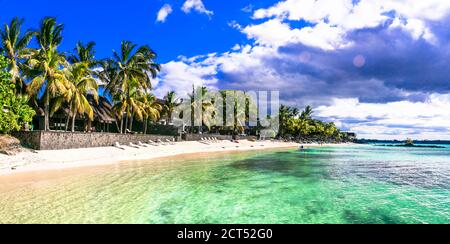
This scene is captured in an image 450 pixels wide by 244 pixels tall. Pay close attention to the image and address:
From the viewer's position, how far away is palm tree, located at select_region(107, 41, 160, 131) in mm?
33653

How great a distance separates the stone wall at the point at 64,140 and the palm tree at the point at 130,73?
21.3ft

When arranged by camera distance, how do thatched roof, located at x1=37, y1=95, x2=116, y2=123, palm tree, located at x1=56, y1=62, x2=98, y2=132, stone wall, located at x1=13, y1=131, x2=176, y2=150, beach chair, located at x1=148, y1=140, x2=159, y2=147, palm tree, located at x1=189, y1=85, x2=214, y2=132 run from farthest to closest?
palm tree, located at x1=189, y1=85, x2=214, y2=132 → thatched roof, located at x1=37, y1=95, x2=116, y2=123 → beach chair, located at x1=148, y1=140, x2=159, y2=147 → palm tree, located at x1=56, y1=62, x2=98, y2=132 → stone wall, located at x1=13, y1=131, x2=176, y2=150

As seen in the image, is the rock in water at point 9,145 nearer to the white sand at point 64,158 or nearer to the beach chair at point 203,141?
the white sand at point 64,158

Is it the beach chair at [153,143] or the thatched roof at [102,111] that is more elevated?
the thatched roof at [102,111]

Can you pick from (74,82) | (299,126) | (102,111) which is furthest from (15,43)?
(299,126)

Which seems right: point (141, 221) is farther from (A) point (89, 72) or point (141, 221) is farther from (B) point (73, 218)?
(A) point (89, 72)

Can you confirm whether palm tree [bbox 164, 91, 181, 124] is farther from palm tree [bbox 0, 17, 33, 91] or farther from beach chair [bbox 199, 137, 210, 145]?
palm tree [bbox 0, 17, 33, 91]

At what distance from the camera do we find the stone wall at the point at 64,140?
19219 mm

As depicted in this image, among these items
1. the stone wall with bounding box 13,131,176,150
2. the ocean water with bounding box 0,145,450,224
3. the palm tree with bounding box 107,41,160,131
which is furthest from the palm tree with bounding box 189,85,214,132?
the ocean water with bounding box 0,145,450,224

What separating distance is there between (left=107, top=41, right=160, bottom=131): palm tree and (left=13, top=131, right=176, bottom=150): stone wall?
21.3 ft

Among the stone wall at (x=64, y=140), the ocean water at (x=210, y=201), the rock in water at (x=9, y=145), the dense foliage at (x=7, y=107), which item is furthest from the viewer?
the stone wall at (x=64, y=140)

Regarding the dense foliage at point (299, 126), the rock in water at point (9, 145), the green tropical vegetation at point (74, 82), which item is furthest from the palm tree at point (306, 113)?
the rock in water at point (9, 145)

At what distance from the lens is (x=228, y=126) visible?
6300 cm
